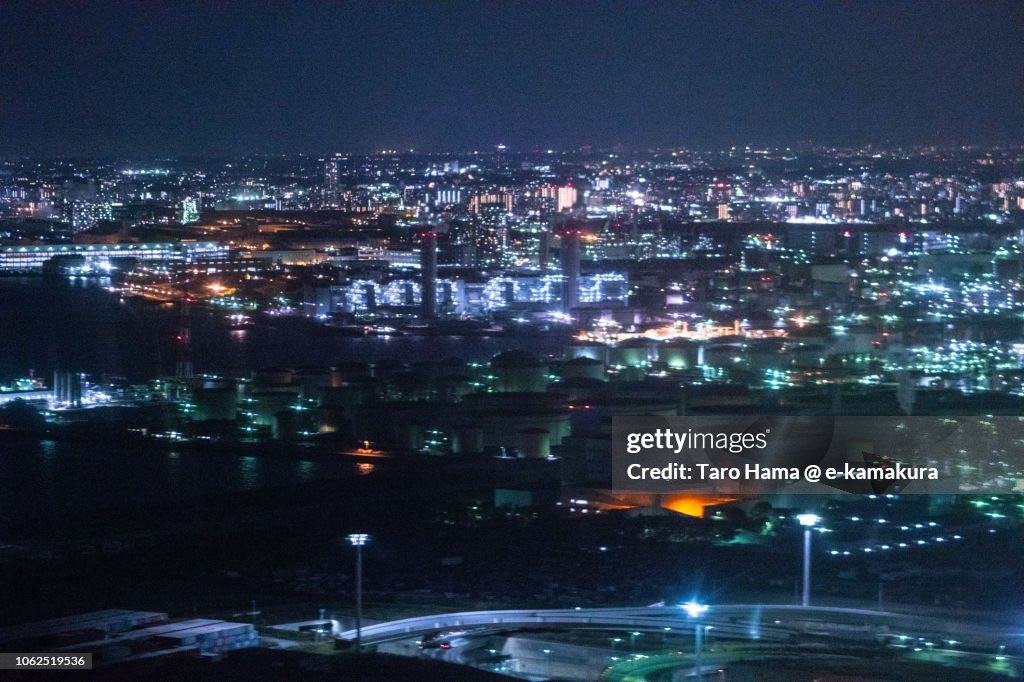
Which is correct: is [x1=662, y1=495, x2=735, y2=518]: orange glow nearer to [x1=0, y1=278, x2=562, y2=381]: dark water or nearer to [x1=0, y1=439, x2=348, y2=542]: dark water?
[x1=0, y1=439, x2=348, y2=542]: dark water

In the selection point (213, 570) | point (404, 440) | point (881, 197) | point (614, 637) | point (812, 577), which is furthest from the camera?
point (881, 197)

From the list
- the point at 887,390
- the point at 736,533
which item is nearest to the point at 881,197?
the point at 887,390

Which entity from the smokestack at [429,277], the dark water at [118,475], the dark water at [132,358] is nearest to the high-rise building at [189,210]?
the dark water at [132,358]

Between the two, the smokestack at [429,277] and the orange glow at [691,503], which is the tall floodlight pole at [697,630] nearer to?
the orange glow at [691,503]

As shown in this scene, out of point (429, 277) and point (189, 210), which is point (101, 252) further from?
point (429, 277)

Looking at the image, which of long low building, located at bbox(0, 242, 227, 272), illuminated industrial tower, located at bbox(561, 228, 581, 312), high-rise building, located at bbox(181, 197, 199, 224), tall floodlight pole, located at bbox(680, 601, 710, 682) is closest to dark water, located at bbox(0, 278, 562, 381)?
illuminated industrial tower, located at bbox(561, 228, 581, 312)

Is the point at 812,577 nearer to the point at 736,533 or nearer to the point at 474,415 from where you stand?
the point at 736,533
